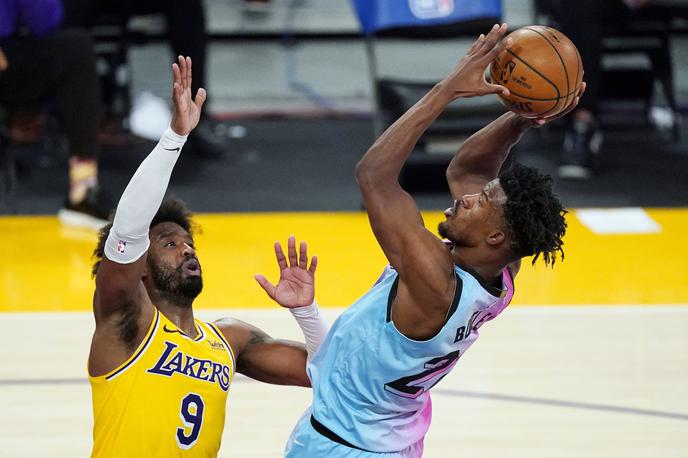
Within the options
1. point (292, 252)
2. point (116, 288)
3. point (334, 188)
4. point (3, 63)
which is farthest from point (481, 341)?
point (3, 63)

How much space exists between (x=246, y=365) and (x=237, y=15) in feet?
23.5

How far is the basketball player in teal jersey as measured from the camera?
3383 mm

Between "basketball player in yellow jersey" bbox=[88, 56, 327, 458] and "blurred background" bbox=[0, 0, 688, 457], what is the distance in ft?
2.92

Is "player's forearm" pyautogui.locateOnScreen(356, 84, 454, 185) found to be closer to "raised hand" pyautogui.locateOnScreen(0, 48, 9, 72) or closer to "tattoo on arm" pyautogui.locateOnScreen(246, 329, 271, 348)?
"tattoo on arm" pyautogui.locateOnScreen(246, 329, 271, 348)

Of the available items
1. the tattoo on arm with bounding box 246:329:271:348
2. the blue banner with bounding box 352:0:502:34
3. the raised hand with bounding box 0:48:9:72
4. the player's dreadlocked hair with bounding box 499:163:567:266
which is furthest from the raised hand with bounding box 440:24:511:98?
the blue banner with bounding box 352:0:502:34

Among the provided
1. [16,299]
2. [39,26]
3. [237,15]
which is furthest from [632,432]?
[237,15]

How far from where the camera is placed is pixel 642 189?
28.1 feet

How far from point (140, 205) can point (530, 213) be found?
3.76 ft

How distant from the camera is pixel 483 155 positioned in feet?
13.2

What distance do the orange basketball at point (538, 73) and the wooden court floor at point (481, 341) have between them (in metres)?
1.79

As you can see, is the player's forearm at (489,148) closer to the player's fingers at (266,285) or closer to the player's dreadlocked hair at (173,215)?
the player's fingers at (266,285)

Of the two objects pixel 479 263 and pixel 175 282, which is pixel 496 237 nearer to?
pixel 479 263

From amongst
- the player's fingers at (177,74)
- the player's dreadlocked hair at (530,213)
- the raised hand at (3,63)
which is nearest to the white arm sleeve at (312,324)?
the player's dreadlocked hair at (530,213)

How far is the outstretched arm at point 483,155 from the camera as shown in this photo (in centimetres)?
400
